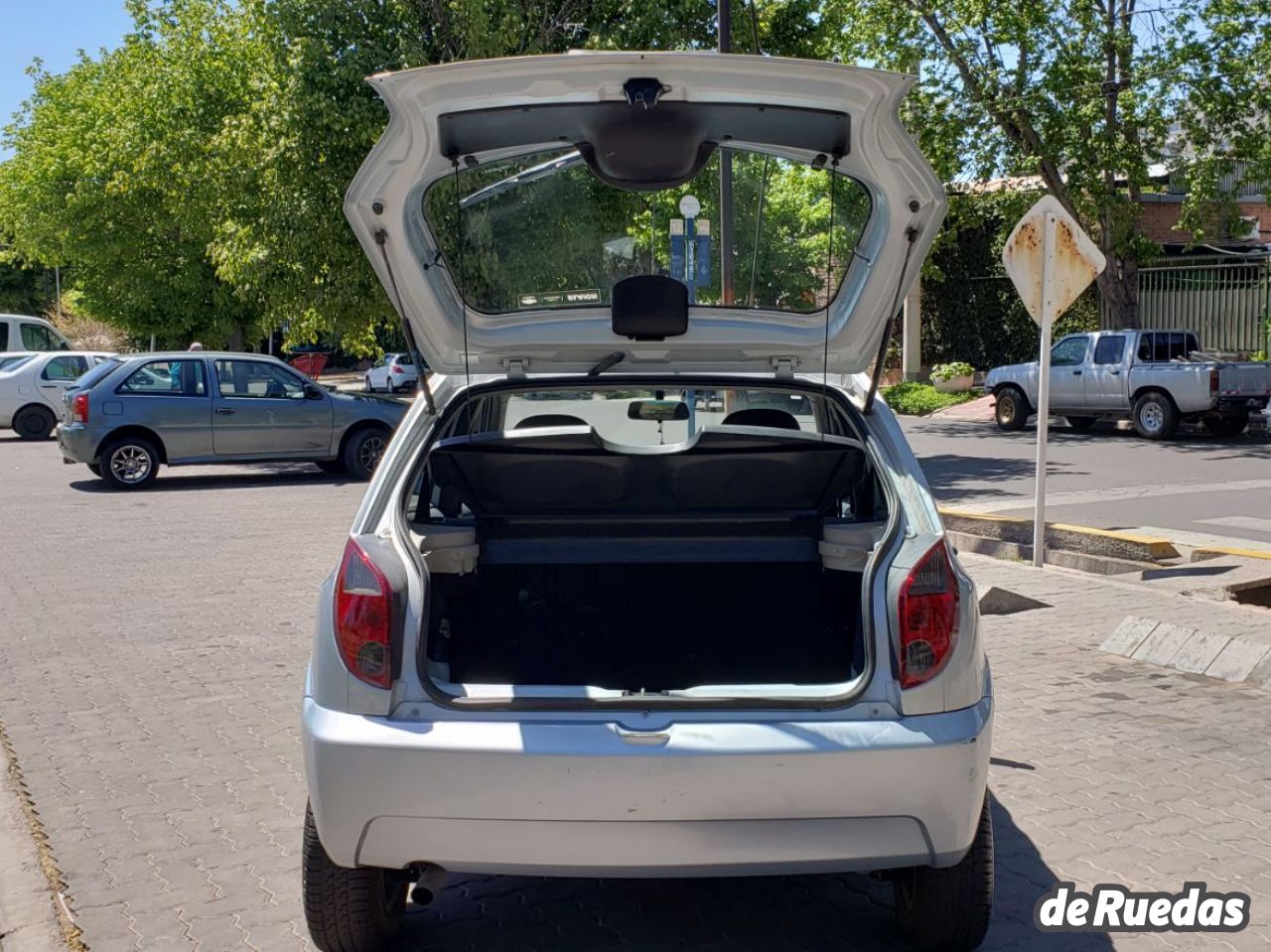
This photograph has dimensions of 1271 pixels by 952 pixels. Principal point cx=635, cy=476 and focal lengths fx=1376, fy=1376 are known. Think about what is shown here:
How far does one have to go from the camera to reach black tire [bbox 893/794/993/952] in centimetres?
352

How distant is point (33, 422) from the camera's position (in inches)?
1072

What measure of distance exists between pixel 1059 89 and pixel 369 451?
13.8 metres

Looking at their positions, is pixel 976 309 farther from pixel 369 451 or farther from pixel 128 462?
pixel 128 462

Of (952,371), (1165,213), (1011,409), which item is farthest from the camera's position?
(1165,213)

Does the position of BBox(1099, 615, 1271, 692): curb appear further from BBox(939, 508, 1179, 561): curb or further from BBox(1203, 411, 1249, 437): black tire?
BBox(1203, 411, 1249, 437): black tire

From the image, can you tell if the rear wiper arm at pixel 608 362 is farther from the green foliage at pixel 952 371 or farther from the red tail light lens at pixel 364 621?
the green foliage at pixel 952 371

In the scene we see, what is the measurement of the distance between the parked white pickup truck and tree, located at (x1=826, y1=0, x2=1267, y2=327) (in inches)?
109

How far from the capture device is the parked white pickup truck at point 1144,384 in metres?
21.3

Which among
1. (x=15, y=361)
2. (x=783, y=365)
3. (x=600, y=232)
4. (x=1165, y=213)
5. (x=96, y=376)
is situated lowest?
(x=96, y=376)

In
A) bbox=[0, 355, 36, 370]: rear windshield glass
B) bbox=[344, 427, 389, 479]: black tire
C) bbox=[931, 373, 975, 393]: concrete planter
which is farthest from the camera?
bbox=[931, 373, 975, 393]: concrete planter

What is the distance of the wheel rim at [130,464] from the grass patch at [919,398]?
57.6ft

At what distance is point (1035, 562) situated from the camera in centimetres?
1002

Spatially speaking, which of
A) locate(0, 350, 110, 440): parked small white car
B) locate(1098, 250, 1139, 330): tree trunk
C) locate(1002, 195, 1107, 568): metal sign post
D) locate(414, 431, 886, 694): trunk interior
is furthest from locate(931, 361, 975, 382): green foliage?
locate(414, 431, 886, 694): trunk interior

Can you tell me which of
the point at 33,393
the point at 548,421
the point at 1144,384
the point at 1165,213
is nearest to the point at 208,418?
the point at 33,393
